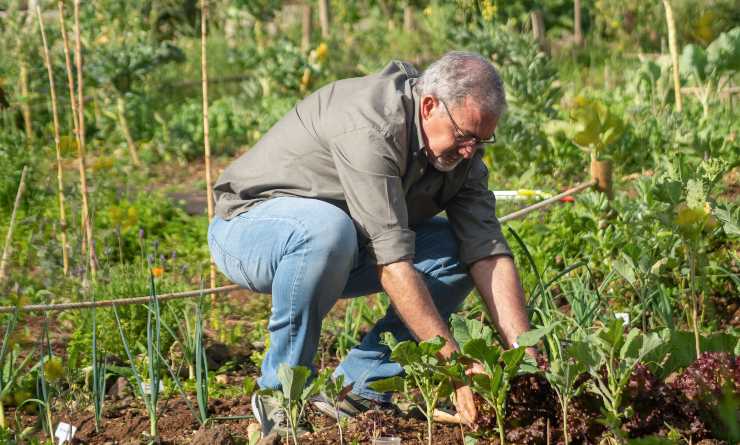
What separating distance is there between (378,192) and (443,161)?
28 centimetres

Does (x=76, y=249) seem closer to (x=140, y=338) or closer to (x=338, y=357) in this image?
(x=140, y=338)

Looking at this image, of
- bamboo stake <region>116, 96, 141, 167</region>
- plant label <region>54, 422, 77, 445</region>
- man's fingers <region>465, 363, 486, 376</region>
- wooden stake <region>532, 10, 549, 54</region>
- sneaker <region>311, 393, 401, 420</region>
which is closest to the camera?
man's fingers <region>465, 363, 486, 376</region>

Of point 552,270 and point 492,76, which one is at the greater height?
point 492,76

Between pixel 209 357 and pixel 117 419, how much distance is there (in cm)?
58

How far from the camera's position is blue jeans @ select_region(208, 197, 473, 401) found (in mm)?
2654

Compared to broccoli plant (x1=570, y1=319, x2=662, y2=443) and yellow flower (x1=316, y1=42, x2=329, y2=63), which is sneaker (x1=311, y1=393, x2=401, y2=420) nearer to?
broccoli plant (x1=570, y1=319, x2=662, y2=443)

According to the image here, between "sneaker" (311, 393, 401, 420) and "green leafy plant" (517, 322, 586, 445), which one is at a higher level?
"green leafy plant" (517, 322, 586, 445)

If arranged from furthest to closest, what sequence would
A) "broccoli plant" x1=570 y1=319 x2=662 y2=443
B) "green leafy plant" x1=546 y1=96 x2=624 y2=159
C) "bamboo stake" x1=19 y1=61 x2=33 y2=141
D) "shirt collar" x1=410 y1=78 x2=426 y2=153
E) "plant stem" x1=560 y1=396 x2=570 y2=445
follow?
"bamboo stake" x1=19 y1=61 x2=33 y2=141, "green leafy plant" x1=546 y1=96 x2=624 y2=159, "shirt collar" x1=410 y1=78 x2=426 y2=153, "plant stem" x1=560 y1=396 x2=570 y2=445, "broccoli plant" x1=570 y1=319 x2=662 y2=443

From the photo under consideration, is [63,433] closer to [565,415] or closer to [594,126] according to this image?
[565,415]

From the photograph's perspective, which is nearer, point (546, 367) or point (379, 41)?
point (546, 367)

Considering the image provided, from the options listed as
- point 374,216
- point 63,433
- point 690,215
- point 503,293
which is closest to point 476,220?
point 503,293

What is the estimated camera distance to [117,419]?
2965 mm

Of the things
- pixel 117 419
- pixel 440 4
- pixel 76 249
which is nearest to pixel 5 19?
pixel 76 249

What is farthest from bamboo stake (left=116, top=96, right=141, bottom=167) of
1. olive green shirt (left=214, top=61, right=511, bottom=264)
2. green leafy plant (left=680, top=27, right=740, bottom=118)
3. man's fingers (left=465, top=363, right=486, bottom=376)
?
man's fingers (left=465, top=363, right=486, bottom=376)
